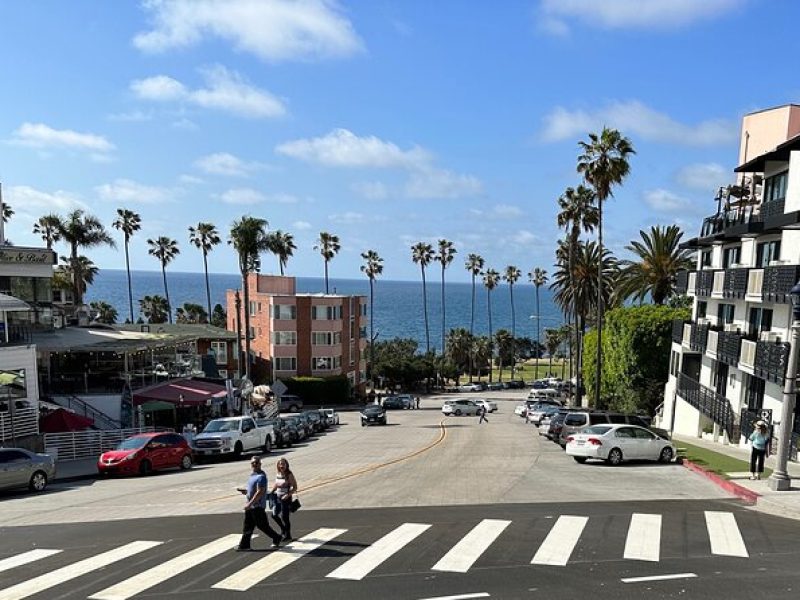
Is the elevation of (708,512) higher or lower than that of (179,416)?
higher

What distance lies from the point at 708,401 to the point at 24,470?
31100 mm

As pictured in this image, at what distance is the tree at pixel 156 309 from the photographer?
106m

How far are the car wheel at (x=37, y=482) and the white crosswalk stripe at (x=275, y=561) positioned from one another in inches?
511

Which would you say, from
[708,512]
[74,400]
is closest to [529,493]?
[708,512]

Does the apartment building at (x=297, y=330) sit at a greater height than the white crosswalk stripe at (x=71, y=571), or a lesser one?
lesser

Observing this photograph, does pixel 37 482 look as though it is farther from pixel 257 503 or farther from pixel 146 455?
pixel 257 503

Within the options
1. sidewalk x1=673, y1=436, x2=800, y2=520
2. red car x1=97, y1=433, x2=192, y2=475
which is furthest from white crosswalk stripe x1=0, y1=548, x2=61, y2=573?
sidewalk x1=673, y1=436, x2=800, y2=520

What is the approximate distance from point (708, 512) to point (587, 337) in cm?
5411

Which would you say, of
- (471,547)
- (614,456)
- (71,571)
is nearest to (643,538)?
(471,547)

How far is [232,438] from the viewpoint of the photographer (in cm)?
→ 3044

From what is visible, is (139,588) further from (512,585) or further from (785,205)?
(785,205)

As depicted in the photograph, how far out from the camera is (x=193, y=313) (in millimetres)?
116688

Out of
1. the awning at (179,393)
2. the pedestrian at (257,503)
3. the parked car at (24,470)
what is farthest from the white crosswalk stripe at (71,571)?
the awning at (179,393)

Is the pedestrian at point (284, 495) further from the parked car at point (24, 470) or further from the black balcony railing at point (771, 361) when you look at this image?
the black balcony railing at point (771, 361)
